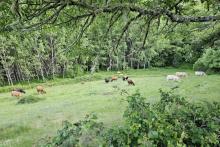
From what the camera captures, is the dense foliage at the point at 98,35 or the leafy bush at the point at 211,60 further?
the leafy bush at the point at 211,60

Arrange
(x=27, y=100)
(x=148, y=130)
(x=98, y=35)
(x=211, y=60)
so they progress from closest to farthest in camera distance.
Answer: (x=148, y=130), (x=98, y=35), (x=27, y=100), (x=211, y=60)

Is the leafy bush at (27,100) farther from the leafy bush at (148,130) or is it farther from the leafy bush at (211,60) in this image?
the leafy bush at (211,60)

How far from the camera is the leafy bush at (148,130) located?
6582mm

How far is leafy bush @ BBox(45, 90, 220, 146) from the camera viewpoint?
6.58 meters

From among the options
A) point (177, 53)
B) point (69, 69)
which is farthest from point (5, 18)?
point (177, 53)

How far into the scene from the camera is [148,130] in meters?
6.90

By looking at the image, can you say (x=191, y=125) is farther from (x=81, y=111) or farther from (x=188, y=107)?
(x=81, y=111)

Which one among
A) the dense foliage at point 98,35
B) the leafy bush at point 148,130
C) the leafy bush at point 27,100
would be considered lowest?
the leafy bush at point 27,100

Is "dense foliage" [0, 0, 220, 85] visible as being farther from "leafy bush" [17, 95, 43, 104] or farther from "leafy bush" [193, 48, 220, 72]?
"leafy bush" [17, 95, 43, 104]

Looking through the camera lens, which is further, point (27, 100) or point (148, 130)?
point (27, 100)

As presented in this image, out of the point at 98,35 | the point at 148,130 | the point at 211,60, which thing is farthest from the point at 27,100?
the point at 211,60

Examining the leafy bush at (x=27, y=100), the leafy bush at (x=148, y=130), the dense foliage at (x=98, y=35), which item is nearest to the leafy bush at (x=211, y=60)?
the dense foliage at (x=98, y=35)

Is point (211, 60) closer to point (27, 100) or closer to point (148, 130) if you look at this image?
point (27, 100)

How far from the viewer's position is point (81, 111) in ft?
66.6
